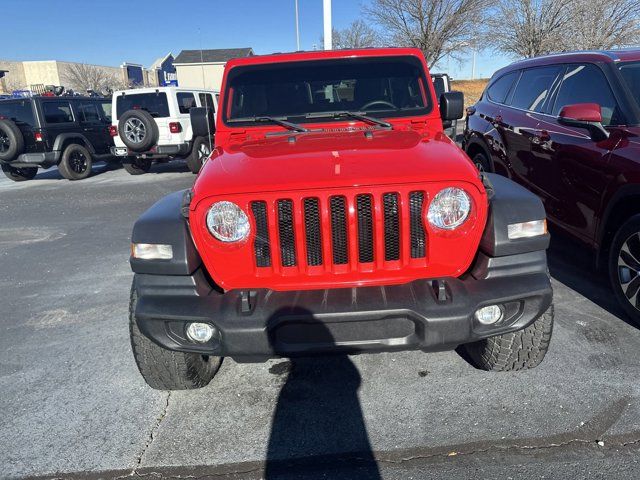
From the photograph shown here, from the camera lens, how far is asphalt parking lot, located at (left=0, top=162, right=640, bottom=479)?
229 centimetres

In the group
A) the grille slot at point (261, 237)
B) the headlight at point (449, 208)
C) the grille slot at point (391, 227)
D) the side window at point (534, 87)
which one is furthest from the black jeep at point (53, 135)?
the headlight at point (449, 208)

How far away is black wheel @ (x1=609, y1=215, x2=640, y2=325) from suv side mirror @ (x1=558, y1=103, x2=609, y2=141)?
0.71 m

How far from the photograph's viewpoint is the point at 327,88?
351cm

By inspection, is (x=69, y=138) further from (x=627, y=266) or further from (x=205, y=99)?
(x=627, y=266)

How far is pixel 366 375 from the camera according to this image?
296 centimetres

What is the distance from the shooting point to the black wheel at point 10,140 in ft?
33.7

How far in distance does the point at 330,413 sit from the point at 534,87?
3.92 meters

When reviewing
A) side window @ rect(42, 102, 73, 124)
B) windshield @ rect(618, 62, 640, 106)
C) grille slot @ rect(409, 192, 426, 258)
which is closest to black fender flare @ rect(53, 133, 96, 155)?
side window @ rect(42, 102, 73, 124)

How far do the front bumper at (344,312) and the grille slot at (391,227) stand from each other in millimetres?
172

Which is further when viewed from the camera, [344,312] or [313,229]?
[313,229]

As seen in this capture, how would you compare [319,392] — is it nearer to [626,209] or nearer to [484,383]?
Result: [484,383]

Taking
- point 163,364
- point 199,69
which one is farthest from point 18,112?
point 199,69

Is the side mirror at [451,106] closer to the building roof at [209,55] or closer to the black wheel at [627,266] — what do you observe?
the black wheel at [627,266]

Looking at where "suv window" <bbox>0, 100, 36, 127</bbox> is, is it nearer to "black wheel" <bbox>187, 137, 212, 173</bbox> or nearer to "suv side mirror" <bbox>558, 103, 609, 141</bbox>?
"black wheel" <bbox>187, 137, 212, 173</bbox>
